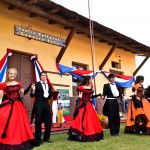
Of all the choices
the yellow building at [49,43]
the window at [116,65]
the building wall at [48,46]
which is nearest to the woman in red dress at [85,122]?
the yellow building at [49,43]

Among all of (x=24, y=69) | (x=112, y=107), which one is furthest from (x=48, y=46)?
(x=112, y=107)

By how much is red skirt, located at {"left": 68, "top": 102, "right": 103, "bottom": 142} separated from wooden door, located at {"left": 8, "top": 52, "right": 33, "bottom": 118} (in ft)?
10.7

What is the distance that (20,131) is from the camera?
5020mm

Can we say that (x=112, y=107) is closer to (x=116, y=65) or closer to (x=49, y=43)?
(x=49, y=43)

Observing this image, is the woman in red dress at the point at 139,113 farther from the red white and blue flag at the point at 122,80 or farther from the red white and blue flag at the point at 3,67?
the red white and blue flag at the point at 122,80

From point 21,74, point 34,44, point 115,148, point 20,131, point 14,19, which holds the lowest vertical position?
point 115,148

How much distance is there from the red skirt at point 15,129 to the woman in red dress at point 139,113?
303 cm

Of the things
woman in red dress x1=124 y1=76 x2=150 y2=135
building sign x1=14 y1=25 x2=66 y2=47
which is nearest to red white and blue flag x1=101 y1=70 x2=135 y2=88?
building sign x1=14 y1=25 x2=66 y2=47

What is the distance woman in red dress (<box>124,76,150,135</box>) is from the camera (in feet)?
23.2

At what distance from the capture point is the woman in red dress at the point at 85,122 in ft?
19.7

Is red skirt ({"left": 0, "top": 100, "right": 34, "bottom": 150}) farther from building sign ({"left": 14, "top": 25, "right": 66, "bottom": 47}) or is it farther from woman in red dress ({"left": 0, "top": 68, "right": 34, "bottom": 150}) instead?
building sign ({"left": 14, "top": 25, "right": 66, "bottom": 47})

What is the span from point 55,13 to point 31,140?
17.7 ft

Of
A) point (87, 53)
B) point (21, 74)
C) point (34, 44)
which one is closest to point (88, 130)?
point (21, 74)

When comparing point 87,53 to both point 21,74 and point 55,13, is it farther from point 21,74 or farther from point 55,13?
point 21,74
